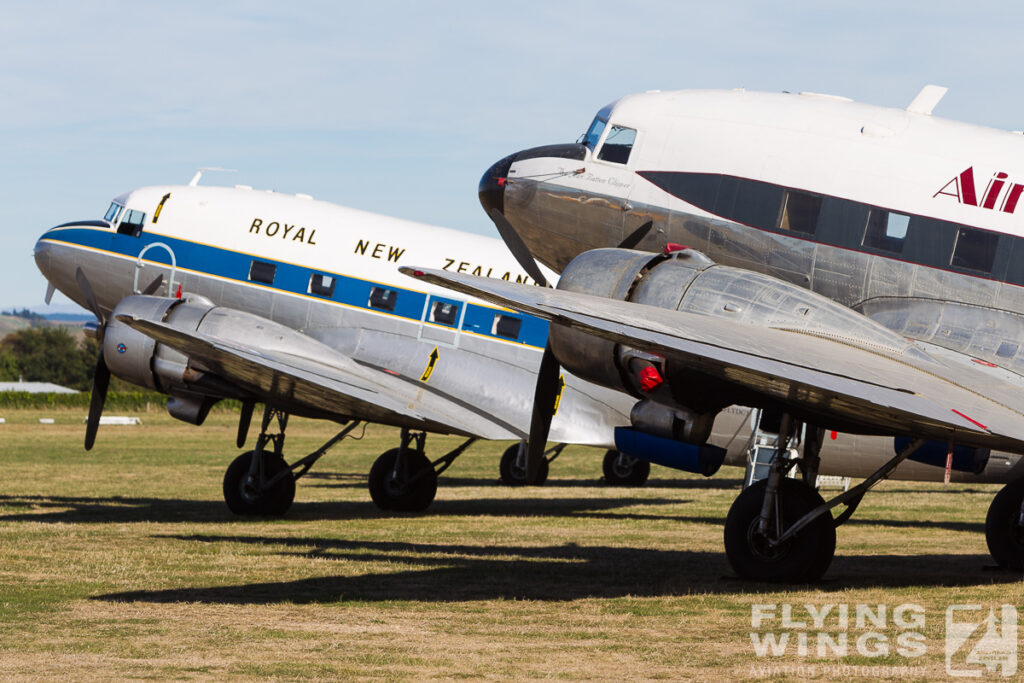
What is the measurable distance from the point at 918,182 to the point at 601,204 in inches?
145

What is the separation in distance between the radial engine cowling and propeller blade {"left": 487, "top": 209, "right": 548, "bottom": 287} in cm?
173

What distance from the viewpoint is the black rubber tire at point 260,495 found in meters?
19.3

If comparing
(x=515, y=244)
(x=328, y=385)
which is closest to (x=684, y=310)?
(x=515, y=244)

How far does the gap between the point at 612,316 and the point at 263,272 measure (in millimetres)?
12881

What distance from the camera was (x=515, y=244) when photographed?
14.6 meters

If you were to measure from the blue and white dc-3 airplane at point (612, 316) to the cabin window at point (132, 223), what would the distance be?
0.22 feet

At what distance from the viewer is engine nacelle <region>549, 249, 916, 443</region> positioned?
1130cm

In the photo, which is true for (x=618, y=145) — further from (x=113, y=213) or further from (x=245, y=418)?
(x=113, y=213)

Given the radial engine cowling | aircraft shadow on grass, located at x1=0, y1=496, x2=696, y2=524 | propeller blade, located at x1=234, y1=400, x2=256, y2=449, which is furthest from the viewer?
aircraft shadow on grass, located at x1=0, y1=496, x2=696, y2=524

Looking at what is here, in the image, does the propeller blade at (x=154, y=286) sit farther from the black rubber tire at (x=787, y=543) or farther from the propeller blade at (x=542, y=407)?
the black rubber tire at (x=787, y=543)

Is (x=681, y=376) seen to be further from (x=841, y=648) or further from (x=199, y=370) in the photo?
(x=199, y=370)

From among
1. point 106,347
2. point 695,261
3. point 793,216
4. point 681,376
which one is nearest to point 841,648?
point 681,376

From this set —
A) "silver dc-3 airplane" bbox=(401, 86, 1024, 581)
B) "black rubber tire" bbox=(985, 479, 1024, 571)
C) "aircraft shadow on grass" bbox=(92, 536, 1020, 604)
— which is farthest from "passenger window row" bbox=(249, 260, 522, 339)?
"black rubber tire" bbox=(985, 479, 1024, 571)

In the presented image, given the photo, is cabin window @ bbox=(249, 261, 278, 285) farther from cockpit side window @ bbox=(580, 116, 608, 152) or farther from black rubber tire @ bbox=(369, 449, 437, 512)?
cockpit side window @ bbox=(580, 116, 608, 152)
